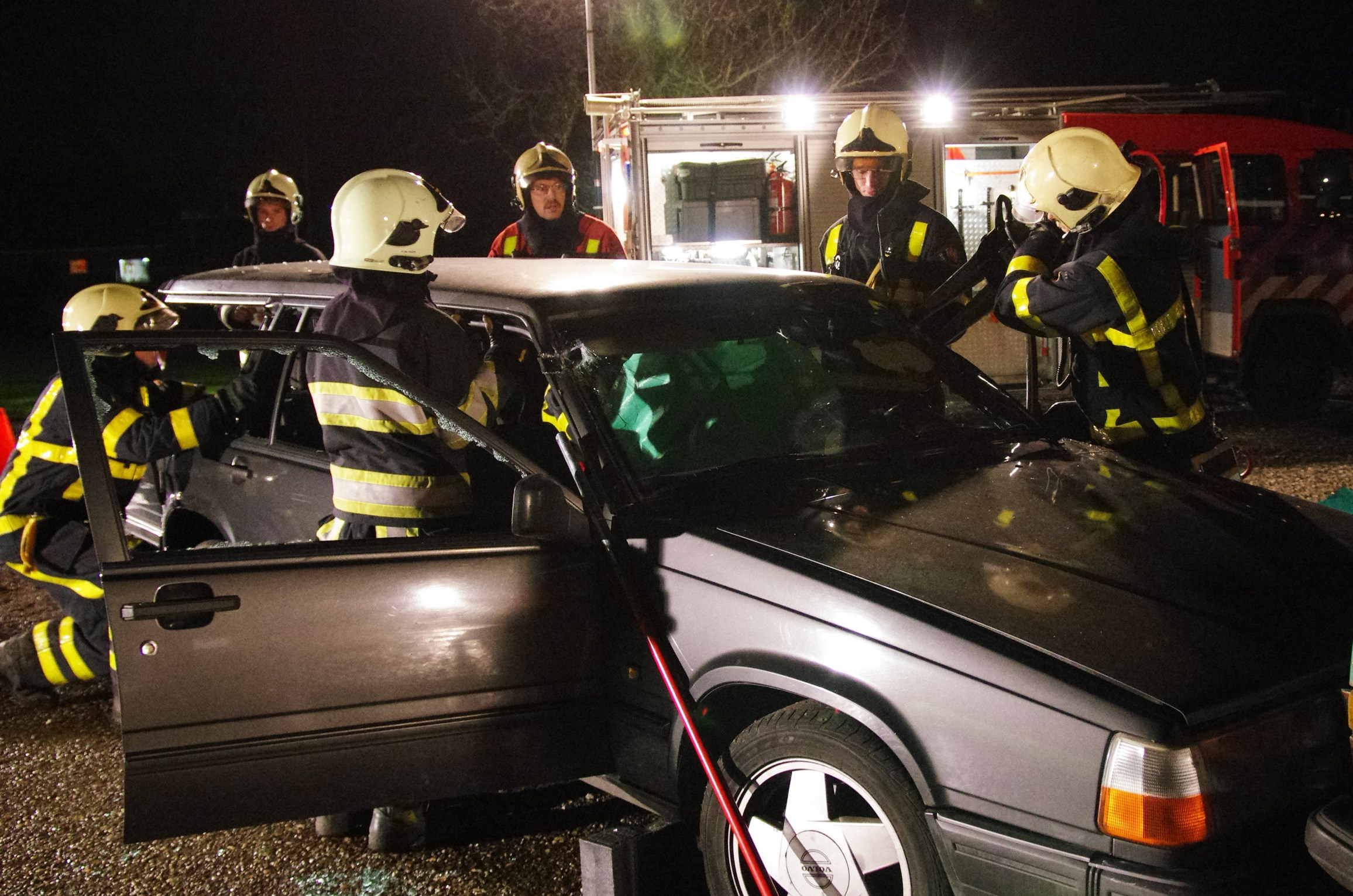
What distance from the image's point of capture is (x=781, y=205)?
10.8m

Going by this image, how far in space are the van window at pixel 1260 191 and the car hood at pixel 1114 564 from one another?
7.34m

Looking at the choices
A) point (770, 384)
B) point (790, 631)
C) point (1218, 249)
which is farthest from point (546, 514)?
Answer: point (1218, 249)

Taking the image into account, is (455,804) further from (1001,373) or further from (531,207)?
(1001,373)

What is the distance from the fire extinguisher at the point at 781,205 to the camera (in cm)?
1072

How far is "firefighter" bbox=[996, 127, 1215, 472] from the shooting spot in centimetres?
382

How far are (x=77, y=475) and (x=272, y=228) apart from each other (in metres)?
3.52

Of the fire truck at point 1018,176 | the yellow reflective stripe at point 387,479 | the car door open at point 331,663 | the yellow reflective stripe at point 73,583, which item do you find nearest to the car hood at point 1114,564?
the car door open at point 331,663

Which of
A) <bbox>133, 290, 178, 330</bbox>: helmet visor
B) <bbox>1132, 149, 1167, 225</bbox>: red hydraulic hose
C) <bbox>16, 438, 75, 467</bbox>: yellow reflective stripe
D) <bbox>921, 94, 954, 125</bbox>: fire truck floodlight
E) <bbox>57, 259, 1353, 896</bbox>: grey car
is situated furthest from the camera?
<bbox>921, 94, 954, 125</bbox>: fire truck floodlight

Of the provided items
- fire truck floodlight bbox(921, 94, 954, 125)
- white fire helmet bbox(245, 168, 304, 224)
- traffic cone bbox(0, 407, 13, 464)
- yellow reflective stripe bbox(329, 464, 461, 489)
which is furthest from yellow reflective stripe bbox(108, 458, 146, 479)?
fire truck floodlight bbox(921, 94, 954, 125)

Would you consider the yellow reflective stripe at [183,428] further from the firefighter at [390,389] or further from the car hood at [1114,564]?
the car hood at [1114,564]

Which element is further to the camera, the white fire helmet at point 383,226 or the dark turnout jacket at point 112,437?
the dark turnout jacket at point 112,437

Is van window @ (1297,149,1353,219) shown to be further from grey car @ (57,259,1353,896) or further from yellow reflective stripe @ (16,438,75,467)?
yellow reflective stripe @ (16,438,75,467)

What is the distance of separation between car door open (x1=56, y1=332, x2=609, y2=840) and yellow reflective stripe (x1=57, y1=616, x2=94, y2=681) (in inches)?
72.7

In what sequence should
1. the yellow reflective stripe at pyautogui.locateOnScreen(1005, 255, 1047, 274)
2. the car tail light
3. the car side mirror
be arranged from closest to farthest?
the car tail light < the car side mirror < the yellow reflective stripe at pyautogui.locateOnScreen(1005, 255, 1047, 274)
